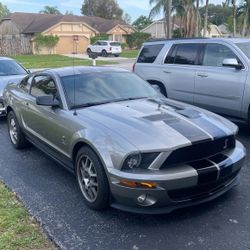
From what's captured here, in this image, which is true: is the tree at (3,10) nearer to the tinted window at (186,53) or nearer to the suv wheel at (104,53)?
the suv wheel at (104,53)

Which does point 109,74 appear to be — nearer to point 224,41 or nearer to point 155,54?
point 224,41

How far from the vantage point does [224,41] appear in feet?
23.0

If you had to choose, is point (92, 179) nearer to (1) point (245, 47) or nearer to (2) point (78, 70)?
(2) point (78, 70)

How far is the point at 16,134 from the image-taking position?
6484mm

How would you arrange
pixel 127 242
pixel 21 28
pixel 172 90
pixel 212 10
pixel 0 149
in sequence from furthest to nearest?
pixel 212 10, pixel 21 28, pixel 172 90, pixel 0 149, pixel 127 242

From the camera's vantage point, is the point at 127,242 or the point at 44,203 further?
the point at 44,203

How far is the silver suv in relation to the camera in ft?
21.6

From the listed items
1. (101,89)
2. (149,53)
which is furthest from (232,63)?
(101,89)

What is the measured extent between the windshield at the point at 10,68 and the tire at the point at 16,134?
334cm

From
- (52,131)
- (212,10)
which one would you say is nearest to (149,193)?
(52,131)

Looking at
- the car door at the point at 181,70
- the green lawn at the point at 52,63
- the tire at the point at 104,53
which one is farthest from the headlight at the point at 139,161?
the tire at the point at 104,53

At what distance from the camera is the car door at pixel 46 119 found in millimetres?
4617

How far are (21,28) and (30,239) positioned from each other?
5239 cm

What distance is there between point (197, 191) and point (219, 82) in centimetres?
371
